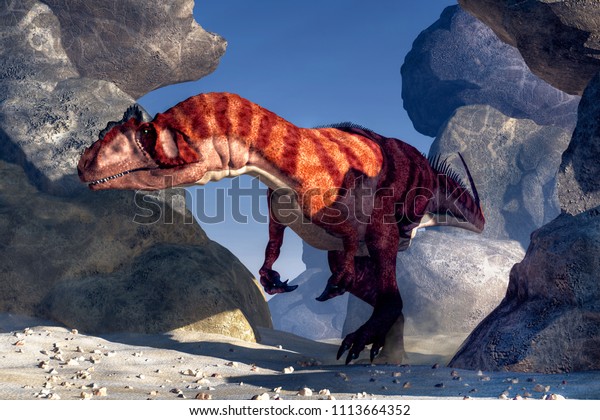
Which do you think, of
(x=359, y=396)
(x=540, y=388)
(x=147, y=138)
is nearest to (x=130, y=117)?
(x=147, y=138)

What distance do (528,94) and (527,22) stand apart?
12.8 metres

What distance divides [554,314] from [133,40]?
8.16 metres

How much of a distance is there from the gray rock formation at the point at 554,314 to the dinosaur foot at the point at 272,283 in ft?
4.73

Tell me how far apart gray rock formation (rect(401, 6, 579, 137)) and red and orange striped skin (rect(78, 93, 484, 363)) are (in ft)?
43.8

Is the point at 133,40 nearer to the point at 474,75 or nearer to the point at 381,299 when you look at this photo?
the point at 381,299

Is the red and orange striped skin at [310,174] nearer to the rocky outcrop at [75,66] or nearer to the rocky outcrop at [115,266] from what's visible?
the rocky outcrop at [115,266]

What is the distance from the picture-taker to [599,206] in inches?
147

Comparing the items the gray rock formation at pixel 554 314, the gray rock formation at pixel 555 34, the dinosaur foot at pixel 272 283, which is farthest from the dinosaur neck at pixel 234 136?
the gray rock formation at pixel 555 34

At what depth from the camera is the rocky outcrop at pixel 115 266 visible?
4.94 metres

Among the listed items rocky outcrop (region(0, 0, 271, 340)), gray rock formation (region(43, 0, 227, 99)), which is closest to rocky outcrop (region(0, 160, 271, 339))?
rocky outcrop (region(0, 0, 271, 340))

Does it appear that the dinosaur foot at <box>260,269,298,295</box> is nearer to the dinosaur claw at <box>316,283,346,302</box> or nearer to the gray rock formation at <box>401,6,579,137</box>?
the dinosaur claw at <box>316,283,346,302</box>

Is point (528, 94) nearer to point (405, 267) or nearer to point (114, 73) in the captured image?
point (405, 267)

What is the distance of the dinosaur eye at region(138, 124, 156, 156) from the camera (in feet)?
10.4

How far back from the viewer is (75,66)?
352 inches
